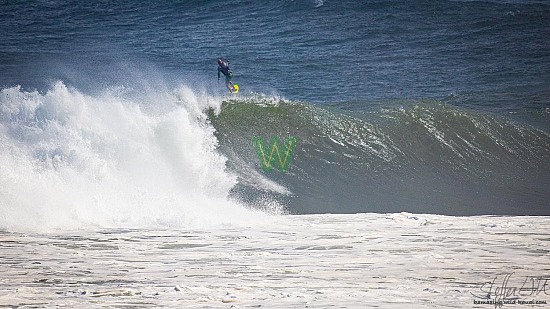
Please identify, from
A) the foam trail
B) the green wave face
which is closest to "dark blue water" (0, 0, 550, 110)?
the green wave face

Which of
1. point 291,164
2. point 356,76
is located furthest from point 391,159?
point 356,76

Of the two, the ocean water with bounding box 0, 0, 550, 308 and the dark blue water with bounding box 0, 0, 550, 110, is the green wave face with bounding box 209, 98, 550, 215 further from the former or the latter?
the dark blue water with bounding box 0, 0, 550, 110

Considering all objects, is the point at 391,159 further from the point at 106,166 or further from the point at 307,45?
the point at 307,45

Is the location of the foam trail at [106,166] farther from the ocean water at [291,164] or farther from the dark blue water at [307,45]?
the dark blue water at [307,45]

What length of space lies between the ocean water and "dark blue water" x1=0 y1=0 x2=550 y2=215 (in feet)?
0.28

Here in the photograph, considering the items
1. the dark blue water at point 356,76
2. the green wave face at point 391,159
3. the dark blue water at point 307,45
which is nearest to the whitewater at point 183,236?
the green wave face at point 391,159

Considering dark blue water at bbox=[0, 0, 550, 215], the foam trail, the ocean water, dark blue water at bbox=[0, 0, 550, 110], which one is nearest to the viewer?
the ocean water

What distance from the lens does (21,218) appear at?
8867 mm

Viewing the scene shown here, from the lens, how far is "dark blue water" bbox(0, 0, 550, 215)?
13.2 m

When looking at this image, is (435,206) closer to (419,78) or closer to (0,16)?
(419,78)

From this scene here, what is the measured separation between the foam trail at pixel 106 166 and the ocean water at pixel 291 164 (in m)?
0.04

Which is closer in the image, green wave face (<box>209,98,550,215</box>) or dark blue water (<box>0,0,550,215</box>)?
green wave face (<box>209,98,550,215</box>)

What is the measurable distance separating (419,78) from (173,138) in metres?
9.93

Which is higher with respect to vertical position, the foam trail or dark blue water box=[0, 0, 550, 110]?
dark blue water box=[0, 0, 550, 110]
